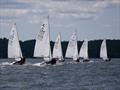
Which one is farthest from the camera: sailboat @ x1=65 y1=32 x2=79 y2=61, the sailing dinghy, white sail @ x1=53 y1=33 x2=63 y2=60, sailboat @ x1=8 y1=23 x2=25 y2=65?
sailboat @ x1=65 y1=32 x2=79 y2=61

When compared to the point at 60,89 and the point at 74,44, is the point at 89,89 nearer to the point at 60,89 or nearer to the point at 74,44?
the point at 60,89

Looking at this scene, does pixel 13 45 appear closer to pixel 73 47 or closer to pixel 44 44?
pixel 44 44

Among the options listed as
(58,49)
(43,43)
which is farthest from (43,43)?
(58,49)

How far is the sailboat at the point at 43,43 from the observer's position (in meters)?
85.5

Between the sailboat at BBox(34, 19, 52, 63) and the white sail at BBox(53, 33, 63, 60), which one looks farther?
the white sail at BBox(53, 33, 63, 60)

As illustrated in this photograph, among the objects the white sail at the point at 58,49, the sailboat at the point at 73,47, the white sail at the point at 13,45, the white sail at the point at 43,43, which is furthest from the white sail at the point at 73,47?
the white sail at the point at 43,43

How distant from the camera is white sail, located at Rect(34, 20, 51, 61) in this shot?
281 feet

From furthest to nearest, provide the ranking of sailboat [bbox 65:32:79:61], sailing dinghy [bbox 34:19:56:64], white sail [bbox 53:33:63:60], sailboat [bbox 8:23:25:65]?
sailboat [bbox 65:32:79:61] → white sail [bbox 53:33:63:60] → sailboat [bbox 8:23:25:65] → sailing dinghy [bbox 34:19:56:64]

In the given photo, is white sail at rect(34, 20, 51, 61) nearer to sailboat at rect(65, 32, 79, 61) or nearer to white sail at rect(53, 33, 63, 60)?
white sail at rect(53, 33, 63, 60)

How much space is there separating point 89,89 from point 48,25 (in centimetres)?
3825

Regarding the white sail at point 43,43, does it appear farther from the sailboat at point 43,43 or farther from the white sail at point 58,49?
the white sail at point 58,49

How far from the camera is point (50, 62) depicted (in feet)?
280

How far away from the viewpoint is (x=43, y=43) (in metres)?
86.1

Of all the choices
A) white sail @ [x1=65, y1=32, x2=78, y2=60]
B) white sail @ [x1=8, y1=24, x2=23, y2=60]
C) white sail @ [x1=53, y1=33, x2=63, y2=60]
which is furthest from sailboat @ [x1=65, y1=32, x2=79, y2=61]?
white sail @ [x1=8, y1=24, x2=23, y2=60]
